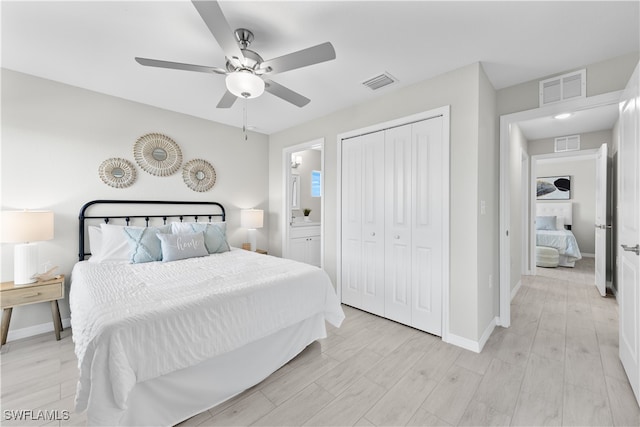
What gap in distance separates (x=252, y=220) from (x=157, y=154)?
151 centimetres

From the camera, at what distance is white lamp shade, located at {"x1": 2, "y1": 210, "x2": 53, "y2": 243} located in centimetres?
224

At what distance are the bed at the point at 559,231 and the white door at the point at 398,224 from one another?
4706 millimetres

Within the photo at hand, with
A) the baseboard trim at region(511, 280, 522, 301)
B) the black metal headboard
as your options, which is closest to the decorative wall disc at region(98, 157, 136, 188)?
the black metal headboard

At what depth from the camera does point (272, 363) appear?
2010 millimetres

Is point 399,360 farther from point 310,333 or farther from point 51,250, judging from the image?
point 51,250

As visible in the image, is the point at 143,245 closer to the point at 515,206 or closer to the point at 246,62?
the point at 246,62

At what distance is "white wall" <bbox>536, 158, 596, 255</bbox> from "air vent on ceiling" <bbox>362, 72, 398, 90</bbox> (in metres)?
6.29

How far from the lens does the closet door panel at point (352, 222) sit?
10.9 feet

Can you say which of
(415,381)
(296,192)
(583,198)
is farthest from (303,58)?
(583,198)

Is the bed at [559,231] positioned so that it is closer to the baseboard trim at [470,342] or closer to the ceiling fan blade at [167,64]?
the baseboard trim at [470,342]

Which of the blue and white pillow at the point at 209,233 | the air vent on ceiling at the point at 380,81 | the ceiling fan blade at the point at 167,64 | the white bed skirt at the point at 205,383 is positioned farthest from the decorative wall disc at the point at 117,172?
the air vent on ceiling at the point at 380,81

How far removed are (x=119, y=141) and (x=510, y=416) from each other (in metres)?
4.37

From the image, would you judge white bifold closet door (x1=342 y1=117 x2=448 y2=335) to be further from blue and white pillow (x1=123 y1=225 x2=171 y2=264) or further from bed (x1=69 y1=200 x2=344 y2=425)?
blue and white pillow (x1=123 y1=225 x2=171 y2=264)

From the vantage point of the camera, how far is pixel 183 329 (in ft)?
4.98
